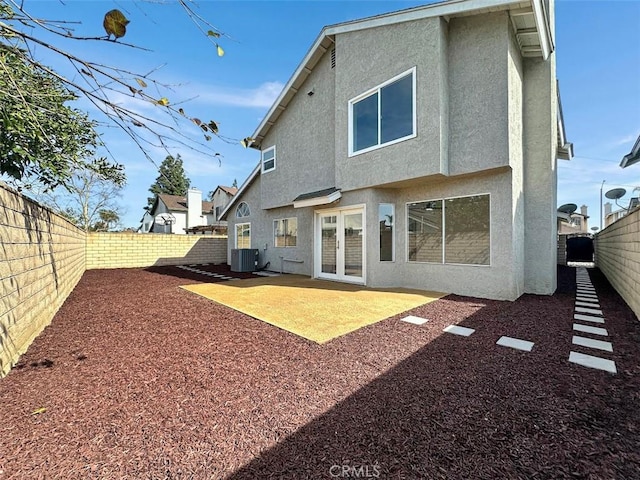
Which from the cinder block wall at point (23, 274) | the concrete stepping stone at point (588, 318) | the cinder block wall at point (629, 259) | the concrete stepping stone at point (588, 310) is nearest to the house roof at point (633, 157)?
the cinder block wall at point (629, 259)

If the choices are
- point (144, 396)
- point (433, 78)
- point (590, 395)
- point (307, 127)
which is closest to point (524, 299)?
point (590, 395)

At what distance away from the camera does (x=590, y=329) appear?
5230 millimetres

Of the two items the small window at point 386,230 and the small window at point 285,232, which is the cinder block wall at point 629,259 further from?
the small window at point 285,232

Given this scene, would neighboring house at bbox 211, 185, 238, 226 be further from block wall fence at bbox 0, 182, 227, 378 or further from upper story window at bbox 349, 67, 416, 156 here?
upper story window at bbox 349, 67, 416, 156

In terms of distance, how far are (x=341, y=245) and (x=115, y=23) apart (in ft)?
30.0

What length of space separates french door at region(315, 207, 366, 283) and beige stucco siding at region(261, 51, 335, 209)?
1526mm

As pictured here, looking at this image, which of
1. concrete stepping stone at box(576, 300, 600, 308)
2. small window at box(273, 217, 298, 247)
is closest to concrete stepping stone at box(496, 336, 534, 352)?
concrete stepping stone at box(576, 300, 600, 308)

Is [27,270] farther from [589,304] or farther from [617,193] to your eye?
[617,193]

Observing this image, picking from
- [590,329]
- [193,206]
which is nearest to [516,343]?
[590,329]

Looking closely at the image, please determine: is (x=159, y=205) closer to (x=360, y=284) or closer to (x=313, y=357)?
(x=360, y=284)

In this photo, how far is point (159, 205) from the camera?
38.3 metres

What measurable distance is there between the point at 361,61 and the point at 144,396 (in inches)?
412

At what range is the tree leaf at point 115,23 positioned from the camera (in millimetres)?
1778

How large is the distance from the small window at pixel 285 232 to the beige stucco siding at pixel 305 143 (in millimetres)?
949
